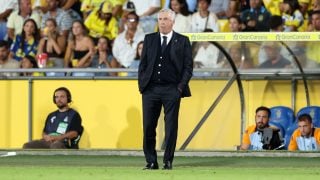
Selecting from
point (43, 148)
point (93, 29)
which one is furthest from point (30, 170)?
point (93, 29)

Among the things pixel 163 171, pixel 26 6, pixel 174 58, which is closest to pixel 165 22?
pixel 174 58

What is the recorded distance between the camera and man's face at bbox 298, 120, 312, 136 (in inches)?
671

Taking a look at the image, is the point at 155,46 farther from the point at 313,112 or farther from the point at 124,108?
the point at 124,108

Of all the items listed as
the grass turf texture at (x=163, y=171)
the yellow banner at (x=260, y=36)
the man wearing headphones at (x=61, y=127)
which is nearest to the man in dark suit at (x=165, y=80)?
the grass turf texture at (x=163, y=171)

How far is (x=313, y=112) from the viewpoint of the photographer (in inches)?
693

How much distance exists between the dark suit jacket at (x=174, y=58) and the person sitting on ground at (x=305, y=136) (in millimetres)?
4222

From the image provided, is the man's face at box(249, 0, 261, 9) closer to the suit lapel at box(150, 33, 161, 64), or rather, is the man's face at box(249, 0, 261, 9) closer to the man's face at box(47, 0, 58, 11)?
the man's face at box(47, 0, 58, 11)

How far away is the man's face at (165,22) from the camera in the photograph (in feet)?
42.7

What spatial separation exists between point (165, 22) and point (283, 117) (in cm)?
528

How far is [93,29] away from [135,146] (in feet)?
10.8

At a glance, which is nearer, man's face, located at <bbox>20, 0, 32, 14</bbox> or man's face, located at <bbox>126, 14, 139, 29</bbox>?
man's face, located at <bbox>126, 14, 139, 29</bbox>

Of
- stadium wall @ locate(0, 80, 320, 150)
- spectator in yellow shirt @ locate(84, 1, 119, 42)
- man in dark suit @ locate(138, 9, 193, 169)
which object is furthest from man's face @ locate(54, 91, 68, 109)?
man in dark suit @ locate(138, 9, 193, 169)

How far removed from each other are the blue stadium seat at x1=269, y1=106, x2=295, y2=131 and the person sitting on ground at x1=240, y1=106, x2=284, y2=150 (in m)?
0.25

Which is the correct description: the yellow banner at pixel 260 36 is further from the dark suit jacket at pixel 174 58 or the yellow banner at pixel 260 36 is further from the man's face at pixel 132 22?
the man's face at pixel 132 22
